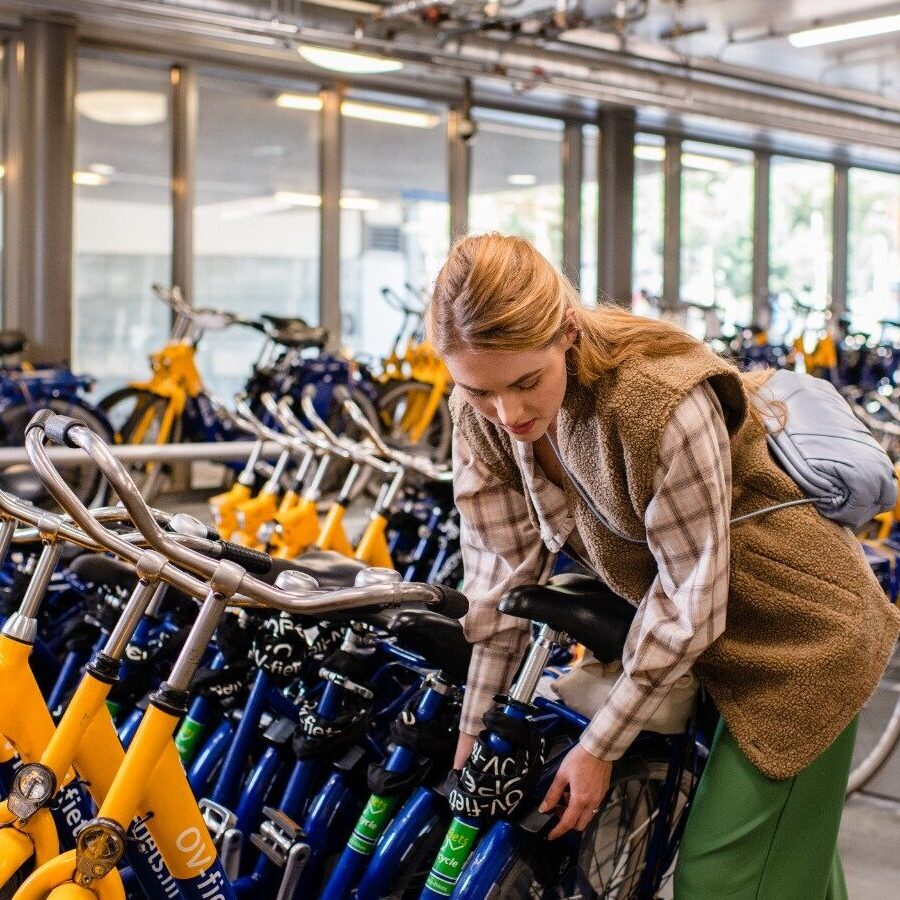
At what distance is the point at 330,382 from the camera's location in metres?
7.49

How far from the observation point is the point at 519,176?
36.4ft

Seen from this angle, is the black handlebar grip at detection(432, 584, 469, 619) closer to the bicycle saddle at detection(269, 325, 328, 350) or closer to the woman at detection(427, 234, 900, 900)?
the woman at detection(427, 234, 900, 900)

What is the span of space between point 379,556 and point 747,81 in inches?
304

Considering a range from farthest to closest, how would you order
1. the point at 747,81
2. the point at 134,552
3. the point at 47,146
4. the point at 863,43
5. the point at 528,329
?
the point at 863,43, the point at 747,81, the point at 47,146, the point at 528,329, the point at 134,552

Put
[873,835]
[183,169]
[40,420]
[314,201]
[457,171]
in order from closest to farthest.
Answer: [40,420]
[873,835]
[183,169]
[314,201]
[457,171]

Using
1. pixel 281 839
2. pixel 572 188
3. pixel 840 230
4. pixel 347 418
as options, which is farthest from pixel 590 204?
pixel 281 839

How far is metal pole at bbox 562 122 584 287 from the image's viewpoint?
11352 millimetres

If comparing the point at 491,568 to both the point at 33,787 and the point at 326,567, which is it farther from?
the point at 33,787

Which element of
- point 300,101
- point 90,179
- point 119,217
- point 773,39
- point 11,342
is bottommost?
point 11,342

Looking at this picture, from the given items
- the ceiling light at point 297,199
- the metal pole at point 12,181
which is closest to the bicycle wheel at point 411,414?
the ceiling light at point 297,199

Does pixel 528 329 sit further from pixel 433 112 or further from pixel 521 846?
pixel 433 112

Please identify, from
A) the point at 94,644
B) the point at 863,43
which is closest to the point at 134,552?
the point at 94,644

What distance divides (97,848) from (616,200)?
34.3 ft

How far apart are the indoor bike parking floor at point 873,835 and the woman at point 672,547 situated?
794 millimetres
